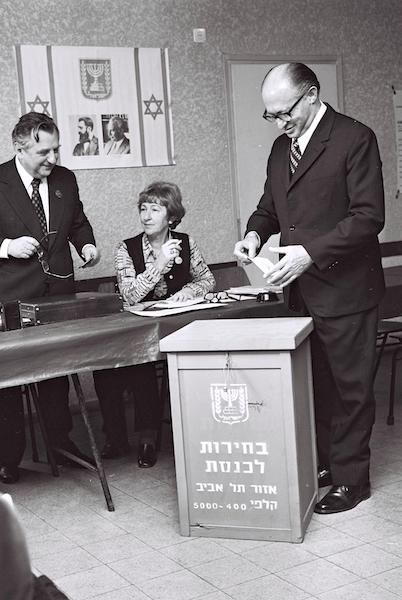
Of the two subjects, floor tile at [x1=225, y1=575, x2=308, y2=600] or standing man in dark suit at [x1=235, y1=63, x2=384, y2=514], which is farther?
standing man in dark suit at [x1=235, y1=63, x2=384, y2=514]

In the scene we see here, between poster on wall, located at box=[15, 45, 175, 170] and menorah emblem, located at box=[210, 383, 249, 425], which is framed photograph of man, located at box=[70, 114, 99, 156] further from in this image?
menorah emblem, located at box=[210, 383, 249, 425]

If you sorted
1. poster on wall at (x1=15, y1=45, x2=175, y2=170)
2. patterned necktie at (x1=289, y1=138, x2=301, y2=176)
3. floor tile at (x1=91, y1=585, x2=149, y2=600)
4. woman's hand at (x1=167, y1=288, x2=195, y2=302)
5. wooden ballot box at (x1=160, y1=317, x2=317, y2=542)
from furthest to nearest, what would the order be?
1. poster on wall at (x1=15, y1=45, x2=175, y2=170)
2. woman's hand at (x1=167, y1=288, x2=195, y2=302)
3. patterned necktie at (x1=289, y1=138, x2=301, y2=176)
4. wooden ballot box at (x1=160, y1=317, x2=317, y2=542)
5. floor tile at (x1=91, y1=585, x2=149, y2=600)

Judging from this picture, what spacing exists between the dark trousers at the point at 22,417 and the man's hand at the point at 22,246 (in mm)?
568

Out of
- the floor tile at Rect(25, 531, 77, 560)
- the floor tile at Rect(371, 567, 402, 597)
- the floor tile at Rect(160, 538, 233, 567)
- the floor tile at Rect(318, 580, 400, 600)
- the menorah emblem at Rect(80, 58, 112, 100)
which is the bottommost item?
the floor tile at Rect(25, 531, 77, 560)

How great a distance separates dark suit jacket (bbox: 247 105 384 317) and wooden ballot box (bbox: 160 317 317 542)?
214mm

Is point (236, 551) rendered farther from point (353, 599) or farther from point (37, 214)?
point (37, 214)

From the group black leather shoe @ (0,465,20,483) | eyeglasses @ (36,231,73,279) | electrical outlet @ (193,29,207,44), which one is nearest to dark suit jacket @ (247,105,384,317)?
eyeglasses @ (36,231,73,279)

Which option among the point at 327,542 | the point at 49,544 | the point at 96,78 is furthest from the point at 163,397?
the point at 96,78

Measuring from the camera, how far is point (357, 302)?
9.91 feet

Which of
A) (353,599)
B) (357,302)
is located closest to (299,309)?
(357,302)

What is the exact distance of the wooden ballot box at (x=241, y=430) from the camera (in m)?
2.75

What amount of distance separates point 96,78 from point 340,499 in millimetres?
3017

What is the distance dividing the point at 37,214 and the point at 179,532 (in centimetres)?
156

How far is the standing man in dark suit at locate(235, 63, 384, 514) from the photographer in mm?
2932
